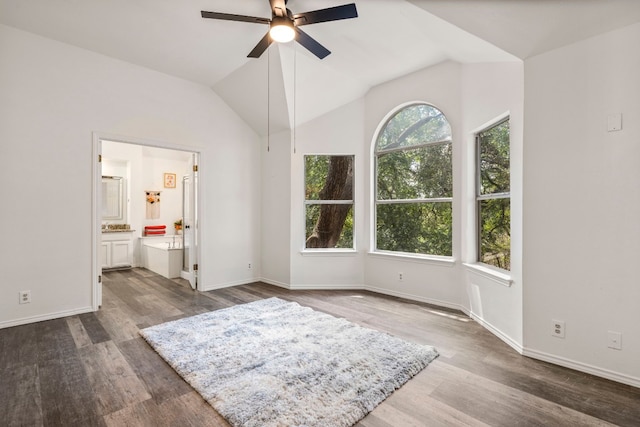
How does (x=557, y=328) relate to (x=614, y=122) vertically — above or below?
below

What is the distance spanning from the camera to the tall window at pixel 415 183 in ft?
13.1

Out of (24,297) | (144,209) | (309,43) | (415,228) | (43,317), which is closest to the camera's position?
(309,43)

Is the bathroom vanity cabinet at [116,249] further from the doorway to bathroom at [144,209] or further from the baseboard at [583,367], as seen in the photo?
the baseboard at [583,367]

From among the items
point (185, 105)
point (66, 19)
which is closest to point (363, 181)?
point (185, 105)

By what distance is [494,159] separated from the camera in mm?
3326

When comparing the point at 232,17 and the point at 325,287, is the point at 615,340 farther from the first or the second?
the point at 232,17

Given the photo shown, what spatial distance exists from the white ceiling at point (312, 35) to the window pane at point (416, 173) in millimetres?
1079

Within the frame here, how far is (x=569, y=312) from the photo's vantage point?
2385 millimetres

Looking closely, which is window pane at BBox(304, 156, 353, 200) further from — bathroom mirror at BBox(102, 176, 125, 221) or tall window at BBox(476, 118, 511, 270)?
bathroom mirror at BBox(102, 176, 125, 221)

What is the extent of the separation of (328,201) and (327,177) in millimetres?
387

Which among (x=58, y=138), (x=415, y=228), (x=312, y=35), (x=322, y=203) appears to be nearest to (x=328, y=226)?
(x=322, y=203)

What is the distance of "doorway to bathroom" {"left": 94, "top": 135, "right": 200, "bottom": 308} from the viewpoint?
18.6 ft

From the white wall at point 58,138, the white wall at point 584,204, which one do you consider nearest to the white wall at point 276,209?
the white wall at point 58,138

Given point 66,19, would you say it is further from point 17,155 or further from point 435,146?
point 435,146
